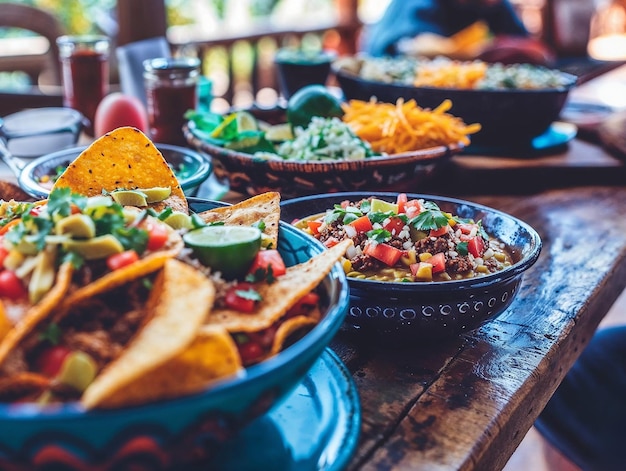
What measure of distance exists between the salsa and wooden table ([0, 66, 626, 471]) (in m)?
0.14

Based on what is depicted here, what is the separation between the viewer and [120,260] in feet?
2.87

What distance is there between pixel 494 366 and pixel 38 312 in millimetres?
800

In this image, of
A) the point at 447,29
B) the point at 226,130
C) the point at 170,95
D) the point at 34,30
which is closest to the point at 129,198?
the point at 226,130

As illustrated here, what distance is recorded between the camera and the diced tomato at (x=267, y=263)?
3.35 feet

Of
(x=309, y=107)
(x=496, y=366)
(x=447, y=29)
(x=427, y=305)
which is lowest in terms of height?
(x=496, y=366)

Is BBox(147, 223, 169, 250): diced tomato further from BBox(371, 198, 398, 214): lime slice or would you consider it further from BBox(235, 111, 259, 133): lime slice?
BBox(235, 111, 259, 133): lime slice

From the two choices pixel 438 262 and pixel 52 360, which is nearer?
pixel 52 360

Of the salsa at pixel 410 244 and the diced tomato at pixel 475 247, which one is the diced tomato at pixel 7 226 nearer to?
the salsa at pixel 410 244

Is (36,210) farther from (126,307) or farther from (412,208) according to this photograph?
(412,208)

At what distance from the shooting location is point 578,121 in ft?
10.1

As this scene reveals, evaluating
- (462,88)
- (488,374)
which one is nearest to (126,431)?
(488,374)

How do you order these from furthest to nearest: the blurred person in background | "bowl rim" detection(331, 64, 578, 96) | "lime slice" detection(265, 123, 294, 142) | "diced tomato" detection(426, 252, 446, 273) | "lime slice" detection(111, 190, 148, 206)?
the blurred person in background → "bowl rim" detection(331, 64, 578, 96) → "lime slice" detection(265, 123, 294, 142) → "diced tomato" detection(426, 252, 446, 273) → "lime slice" detection(111, 190, 148, 206)

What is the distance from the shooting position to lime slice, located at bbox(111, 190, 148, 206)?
1.15m

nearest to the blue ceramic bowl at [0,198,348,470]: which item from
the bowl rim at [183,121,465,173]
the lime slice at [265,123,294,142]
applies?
the bowl rim at [183,121,465,173]
